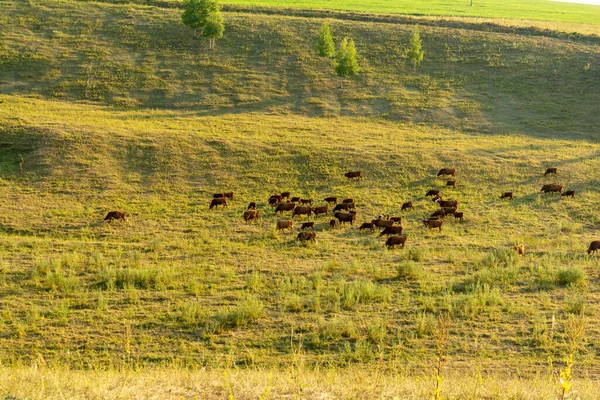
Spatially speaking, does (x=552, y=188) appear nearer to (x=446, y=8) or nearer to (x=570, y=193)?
(x=570, y=193)

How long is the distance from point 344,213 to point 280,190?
20.0ft

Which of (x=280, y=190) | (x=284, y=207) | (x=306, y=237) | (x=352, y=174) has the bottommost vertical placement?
(x=280, y=190)

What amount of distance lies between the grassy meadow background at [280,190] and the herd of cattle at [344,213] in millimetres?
564

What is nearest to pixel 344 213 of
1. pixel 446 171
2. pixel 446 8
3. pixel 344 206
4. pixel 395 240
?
pixel 344 206

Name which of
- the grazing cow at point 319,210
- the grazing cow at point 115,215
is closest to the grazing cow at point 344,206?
the grazing cow at point 319,210

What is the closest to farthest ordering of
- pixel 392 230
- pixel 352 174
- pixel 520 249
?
pixel 520 249
pixel 392 230
pixel 352 174

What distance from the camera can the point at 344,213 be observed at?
25.8 meters

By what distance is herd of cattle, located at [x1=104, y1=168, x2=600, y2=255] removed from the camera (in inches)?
895

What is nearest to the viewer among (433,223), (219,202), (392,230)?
(392,230)

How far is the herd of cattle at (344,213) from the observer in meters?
22.7

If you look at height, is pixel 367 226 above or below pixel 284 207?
above

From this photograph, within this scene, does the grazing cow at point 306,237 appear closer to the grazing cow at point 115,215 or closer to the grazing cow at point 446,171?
the grazing cow at point 115,215

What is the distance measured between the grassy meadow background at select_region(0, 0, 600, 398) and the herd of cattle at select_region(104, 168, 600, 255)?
1.85 feet

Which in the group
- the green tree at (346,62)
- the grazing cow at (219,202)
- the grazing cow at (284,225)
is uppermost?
the green tree at (346,62)
